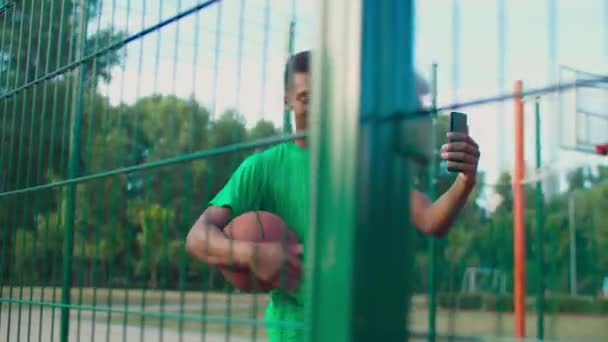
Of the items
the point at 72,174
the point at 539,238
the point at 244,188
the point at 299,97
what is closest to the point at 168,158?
the point at 244,188

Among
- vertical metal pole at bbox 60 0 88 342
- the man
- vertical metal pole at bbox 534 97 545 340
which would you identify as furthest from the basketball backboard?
vertical metal pole at bbox 60 0 88 342

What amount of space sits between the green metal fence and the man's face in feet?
0.11

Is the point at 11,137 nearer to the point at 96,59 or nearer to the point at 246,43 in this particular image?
the point at 96,59

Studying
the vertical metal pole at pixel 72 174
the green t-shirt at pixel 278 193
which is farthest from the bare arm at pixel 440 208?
the vertical metal pole at pixel 72 174

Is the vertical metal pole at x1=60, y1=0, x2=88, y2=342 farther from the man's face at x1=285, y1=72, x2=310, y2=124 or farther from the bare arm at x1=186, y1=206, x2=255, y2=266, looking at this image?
the man's face at x1=285, y1=72, x2=310, y2=124

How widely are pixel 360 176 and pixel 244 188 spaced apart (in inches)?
33.4

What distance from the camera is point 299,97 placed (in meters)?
2.07

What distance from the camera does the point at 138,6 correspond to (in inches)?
104

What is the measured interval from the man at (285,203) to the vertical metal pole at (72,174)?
0.92 meters

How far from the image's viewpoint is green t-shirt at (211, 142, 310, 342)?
2127 mm

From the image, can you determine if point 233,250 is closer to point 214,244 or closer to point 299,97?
point 214,244

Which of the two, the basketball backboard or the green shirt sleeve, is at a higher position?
the basketball backboard

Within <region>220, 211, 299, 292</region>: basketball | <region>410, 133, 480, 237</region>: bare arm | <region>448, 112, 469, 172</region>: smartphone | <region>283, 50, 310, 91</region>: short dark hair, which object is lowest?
<region>220, 211, 299, 292</region>: basketball

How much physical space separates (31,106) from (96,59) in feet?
2.86
